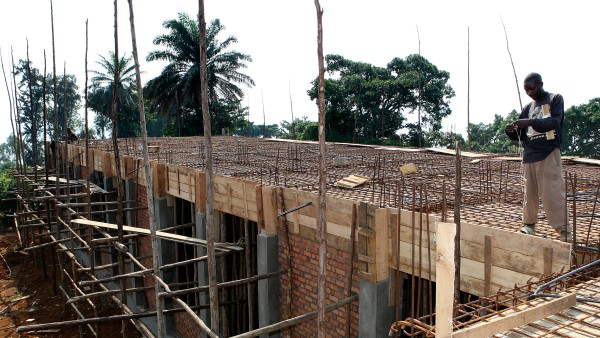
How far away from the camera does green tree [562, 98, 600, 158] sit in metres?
29.9

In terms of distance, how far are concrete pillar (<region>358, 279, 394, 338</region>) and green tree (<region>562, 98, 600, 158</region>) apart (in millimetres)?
29977

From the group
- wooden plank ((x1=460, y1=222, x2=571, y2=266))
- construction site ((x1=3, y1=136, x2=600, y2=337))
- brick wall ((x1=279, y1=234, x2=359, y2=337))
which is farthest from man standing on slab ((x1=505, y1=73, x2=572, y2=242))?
brick wall ((x1=279, y1=234, x2=359, y2=337))

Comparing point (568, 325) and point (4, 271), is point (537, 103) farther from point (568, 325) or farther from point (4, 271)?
point (4, 271)

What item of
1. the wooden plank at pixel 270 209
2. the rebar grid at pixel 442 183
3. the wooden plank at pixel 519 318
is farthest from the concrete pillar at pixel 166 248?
the wooden plank at pixel 519 318

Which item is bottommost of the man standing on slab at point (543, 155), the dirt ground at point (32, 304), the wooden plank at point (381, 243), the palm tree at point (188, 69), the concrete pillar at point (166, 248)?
the dirt ground at point (32, 304)

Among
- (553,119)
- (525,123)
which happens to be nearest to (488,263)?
(525,123)

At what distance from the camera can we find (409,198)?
257 inches

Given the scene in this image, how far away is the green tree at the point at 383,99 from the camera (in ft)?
94.2

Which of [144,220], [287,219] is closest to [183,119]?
[144,220]

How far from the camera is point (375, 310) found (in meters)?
5.20

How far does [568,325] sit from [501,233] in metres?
1.44

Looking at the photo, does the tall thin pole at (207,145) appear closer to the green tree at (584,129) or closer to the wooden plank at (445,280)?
the wooden plank at (445,280)

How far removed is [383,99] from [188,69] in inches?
492

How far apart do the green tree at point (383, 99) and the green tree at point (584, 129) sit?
8274 millimetres
